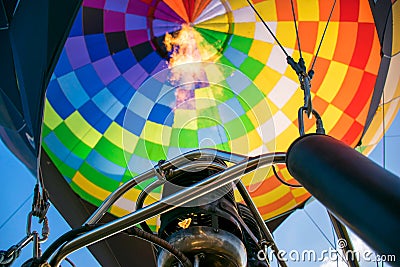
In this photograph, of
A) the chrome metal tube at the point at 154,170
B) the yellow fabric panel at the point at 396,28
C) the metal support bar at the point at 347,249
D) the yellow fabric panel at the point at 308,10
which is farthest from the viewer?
the yellow fabric panel at the point at 308,10

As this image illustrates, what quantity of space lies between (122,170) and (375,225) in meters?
2.84

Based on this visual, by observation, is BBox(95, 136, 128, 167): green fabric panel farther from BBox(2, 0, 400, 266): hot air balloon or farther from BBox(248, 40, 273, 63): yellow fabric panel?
BBox(248, 40, 273, 63): yellow fabric panel

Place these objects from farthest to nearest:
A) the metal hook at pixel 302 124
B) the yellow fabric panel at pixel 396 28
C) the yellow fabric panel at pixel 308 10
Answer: the yellow fabric panel at pixel 308 10
the yellow fabric panel at pixel 396 28
the metal hook at pixel 302 124

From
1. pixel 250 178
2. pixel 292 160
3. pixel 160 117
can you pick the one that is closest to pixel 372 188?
pixel 292 160

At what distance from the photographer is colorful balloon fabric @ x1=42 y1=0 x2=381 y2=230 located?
3297mm

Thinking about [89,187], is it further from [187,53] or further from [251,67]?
[251,67]

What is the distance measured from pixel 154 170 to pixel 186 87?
1.78m

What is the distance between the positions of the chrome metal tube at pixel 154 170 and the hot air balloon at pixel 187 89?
58.4 inches

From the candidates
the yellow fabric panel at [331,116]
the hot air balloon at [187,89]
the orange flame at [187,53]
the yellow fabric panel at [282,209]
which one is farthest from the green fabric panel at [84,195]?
the yellow fabric panel at [331,116]

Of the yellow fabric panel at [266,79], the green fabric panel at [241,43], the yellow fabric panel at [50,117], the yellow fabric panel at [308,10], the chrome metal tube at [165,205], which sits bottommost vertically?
the chrome metal tube at [165,205]

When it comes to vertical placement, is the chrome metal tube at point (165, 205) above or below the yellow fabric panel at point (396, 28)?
below

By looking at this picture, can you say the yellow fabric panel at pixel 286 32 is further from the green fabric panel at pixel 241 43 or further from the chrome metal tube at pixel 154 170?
the chrome metal tube at pixel 154 170

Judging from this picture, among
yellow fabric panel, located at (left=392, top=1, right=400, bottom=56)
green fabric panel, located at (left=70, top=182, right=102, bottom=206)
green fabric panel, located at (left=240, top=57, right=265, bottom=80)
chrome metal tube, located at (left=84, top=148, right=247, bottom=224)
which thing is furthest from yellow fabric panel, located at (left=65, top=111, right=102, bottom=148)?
yellow fabric panel, located at (left=392, top=1, right=400, bottom=56)

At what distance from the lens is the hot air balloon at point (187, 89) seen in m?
3.28
